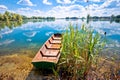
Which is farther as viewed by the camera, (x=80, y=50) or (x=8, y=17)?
(x=8, y=17)

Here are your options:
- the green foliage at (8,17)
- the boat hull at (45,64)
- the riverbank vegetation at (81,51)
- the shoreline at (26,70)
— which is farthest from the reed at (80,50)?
the green foliage at (8,17)

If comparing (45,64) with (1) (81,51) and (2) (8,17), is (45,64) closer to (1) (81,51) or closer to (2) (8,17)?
(1) (81,51)

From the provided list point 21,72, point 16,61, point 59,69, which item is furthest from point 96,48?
point 16,61

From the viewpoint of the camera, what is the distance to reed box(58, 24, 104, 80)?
4966 millimetres

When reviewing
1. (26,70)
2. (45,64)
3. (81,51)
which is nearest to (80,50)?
(81,51)

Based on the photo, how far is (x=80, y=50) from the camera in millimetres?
5551

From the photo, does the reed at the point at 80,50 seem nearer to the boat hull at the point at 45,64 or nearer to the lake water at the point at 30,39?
the lake water at the point at 30,39

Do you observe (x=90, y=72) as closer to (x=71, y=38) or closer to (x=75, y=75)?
(x=75, y=75)

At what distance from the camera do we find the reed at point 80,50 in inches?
196

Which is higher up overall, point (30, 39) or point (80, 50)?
point (80, 50)

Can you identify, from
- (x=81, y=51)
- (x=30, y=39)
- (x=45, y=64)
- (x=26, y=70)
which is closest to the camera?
(x=81, y=51)

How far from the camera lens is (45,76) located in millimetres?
6789

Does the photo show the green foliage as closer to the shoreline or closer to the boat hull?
the shoreline

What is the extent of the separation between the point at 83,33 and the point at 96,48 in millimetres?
884
